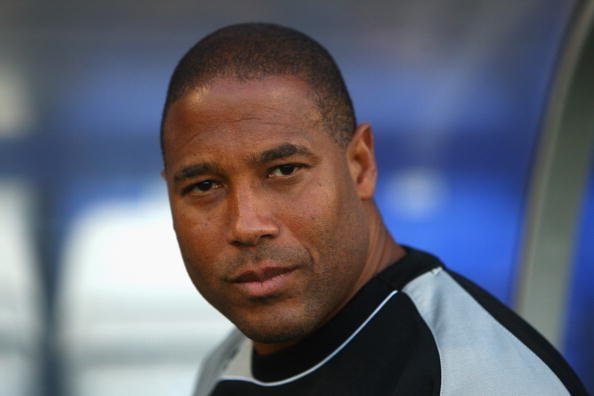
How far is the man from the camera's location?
159 centimetres

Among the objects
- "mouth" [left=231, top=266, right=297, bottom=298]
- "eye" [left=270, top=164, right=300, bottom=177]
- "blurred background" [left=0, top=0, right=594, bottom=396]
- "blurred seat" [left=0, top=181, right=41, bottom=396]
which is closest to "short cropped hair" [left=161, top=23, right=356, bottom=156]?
"eye" [left=270, top=164, right=300, bottom=177]

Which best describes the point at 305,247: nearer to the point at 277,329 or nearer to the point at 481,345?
the point at 277,329

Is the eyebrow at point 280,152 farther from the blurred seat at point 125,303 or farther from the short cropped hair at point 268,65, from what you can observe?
the blurred seat at point 125,303

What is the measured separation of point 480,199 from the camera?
3.40 m

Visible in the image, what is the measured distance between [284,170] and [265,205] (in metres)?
0.08

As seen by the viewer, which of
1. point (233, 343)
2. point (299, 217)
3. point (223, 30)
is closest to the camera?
point (299, 217)

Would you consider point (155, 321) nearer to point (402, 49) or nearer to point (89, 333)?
point (89, 333)

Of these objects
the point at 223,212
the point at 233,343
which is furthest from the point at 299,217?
the point at 233,343

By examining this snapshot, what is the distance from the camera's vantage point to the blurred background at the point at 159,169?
3211mm

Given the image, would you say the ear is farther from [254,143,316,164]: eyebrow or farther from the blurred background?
the blurred background

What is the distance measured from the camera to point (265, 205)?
1613 millimetres

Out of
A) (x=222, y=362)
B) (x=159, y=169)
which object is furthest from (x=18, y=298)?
(x=222, y=362)

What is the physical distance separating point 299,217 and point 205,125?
0.24 m

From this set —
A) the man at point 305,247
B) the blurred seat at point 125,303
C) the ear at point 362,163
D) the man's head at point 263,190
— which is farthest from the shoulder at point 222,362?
the blurred seat at point 125,303
